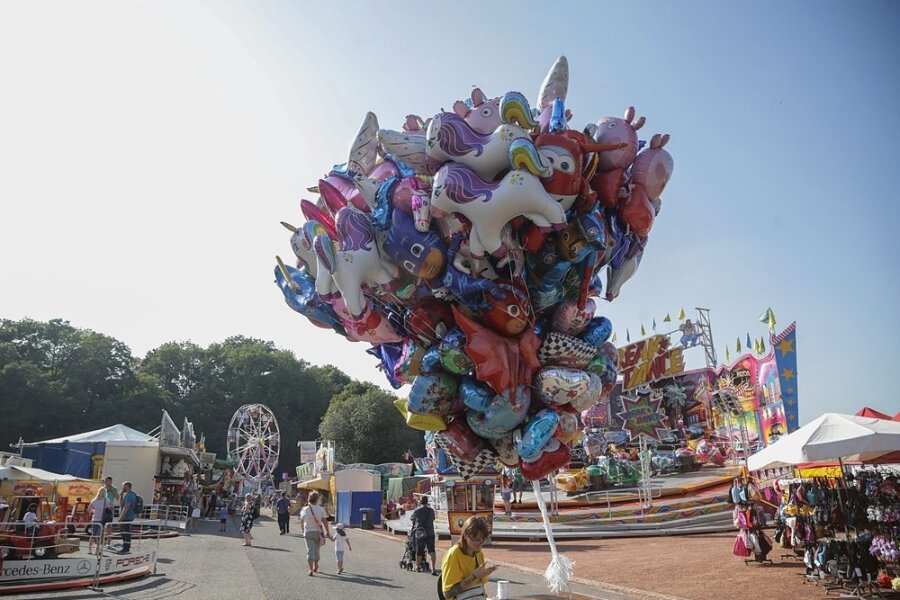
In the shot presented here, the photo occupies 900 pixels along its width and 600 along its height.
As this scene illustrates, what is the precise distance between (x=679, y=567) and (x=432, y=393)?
908 centimetres

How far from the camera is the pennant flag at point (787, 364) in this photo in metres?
30.4

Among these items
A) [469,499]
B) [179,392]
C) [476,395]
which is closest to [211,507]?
[469,499]

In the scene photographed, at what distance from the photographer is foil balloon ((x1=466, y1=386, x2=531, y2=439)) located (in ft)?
18.0

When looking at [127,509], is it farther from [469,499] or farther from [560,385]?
[560,385]

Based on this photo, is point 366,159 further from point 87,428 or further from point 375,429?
point 87,428

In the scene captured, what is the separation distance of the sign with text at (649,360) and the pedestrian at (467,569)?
104ft

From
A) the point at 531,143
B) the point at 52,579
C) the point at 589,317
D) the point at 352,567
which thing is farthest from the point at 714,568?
the point at 52,579

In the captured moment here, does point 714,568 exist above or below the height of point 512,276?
below

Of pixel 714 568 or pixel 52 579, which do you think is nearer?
pixel 52 579

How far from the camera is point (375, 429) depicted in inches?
2117

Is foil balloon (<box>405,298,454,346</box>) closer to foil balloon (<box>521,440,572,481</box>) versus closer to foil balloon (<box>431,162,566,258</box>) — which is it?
foil balloon (<box>431,162,566,258</box>)

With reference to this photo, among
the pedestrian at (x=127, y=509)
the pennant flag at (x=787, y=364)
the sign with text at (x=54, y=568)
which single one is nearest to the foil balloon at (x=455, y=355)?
the sign with text at (x=54, y=568)

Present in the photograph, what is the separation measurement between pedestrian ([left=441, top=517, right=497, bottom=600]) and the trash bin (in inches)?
884

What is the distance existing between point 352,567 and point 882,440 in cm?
991
